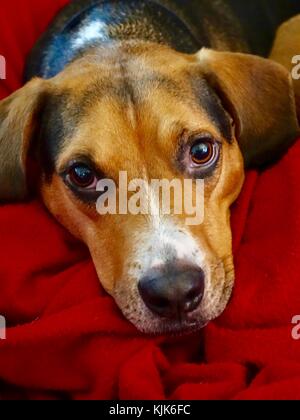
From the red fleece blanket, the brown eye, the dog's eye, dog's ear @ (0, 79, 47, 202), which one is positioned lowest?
the red fleece blanket

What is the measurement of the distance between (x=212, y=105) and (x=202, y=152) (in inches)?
8.0

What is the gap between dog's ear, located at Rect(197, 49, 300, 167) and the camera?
7.95 feet

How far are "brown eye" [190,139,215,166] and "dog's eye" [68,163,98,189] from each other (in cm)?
32

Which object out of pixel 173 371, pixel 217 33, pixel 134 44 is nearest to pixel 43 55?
pixel 134 44

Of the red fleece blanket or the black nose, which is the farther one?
the red fleece blanket

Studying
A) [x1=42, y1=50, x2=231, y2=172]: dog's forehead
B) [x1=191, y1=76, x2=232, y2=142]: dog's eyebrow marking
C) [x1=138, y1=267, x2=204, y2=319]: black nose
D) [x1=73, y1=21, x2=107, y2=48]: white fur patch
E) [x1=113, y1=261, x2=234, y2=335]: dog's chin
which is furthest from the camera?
[x1=73, y1=21, x2=107, y2=48]: white fur patch

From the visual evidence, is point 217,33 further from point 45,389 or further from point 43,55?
point 45,389

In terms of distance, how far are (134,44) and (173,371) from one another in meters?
1.23

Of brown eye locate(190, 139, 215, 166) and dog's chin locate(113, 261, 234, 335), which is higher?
brown eye locate(190, 139, 215, 166)

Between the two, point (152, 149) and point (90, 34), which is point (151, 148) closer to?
point (152, 149)

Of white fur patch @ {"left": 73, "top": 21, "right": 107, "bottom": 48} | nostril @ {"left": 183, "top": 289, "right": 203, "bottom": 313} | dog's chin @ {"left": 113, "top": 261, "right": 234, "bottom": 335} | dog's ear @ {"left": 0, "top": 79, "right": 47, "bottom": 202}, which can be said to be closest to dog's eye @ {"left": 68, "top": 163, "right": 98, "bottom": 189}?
dog's ear @ {"left": 0, "top": 79, "right": 47, "bottom": 202}

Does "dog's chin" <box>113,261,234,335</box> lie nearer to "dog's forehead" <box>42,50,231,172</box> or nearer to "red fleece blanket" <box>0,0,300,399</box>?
"red fleece blanket" <box>0,0,300,399</box>

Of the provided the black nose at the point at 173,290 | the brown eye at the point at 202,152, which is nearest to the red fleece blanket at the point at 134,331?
the black nose at the point at 173,290

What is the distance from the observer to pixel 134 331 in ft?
7.00
